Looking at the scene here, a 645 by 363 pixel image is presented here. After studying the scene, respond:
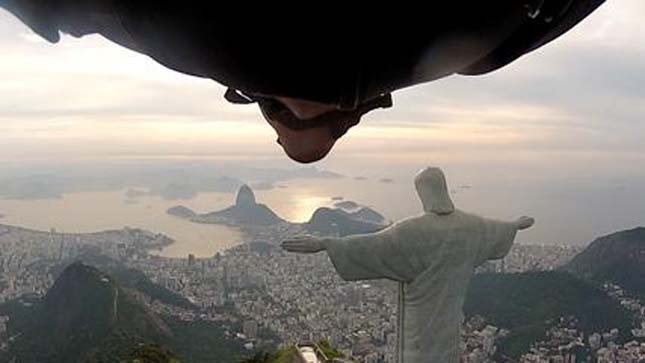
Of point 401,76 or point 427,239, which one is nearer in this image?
point 401,76

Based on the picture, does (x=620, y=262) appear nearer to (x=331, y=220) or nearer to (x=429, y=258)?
(x=331, y=220)

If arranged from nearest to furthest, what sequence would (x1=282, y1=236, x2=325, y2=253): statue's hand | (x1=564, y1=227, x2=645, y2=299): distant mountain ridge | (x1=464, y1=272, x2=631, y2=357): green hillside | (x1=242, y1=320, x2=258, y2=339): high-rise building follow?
(x1=282, y1=236, x2=325, y2=253): statue's hand → (x1=242, y1=320, x2=258, y2=339): high-rise building → (x1=464, y1=272, x2=631, y2=357): green hillside → (x1=564, y1=227, x2=645, y2=299): distant mountain ridge

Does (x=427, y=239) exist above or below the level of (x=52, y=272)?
above

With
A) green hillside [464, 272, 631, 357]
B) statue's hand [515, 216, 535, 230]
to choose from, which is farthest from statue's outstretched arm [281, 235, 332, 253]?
green hillside [464, 272, 631, 357]

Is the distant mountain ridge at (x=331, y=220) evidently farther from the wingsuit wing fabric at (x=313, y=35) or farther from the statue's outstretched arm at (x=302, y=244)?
the wingsuit wing fabric at (x=313, y=35)

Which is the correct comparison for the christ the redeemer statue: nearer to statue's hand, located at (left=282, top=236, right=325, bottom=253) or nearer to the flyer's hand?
statue's hand, located at (left=282, top=236, right=325, bottom=253)

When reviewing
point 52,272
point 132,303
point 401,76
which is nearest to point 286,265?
point 52,272

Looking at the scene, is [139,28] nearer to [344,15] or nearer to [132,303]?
[344,15]

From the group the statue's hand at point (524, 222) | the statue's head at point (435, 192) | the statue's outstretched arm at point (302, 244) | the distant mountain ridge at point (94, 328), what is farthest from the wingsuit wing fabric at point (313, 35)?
the distant mountain ridge at point (94, 328)
